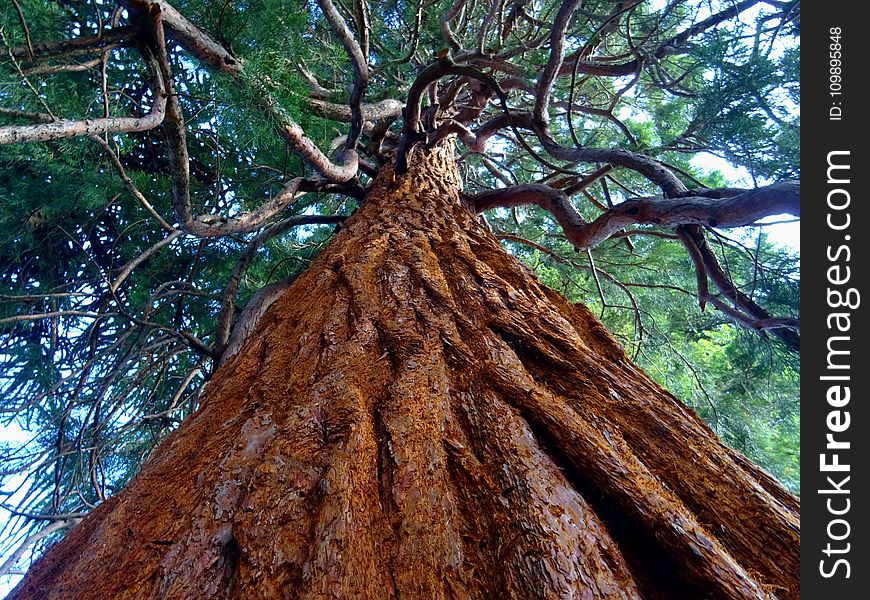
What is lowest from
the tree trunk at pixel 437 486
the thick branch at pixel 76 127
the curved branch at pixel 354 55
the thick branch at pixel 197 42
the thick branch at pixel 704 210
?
the tree trunk at pixel 437 486

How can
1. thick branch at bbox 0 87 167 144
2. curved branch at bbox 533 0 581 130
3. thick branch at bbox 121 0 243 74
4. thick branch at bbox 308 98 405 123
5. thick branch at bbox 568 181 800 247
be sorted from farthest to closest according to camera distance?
thick branch at bbox 308 98 405 123
curved branch at bbox 533 0 581 130
thick branch at bbox 121 0 243 74
thick branch at bbox 568 181 800 247
thick branch at bbox 0 87 167 144

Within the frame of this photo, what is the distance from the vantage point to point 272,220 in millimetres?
3529

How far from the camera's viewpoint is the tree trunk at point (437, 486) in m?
0.65

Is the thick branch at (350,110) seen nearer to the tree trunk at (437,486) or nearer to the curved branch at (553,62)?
the curved branch at (553,62)

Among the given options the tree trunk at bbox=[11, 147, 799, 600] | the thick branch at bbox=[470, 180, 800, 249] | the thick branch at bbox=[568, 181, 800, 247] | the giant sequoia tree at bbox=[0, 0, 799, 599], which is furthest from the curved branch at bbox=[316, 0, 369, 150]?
the tree trunk at bbox=[11, 147, 799, 600]

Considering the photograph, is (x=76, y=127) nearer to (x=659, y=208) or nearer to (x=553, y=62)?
(x=553, y=62)

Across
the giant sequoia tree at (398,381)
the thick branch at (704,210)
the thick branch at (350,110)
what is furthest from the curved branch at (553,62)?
the thick branch at (350,110)

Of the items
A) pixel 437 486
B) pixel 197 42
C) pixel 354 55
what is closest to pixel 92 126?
pixel 197 42

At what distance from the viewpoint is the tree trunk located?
0.65m

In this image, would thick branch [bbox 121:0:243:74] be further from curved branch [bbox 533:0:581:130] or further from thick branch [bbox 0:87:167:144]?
curved branch [bbox 533:0:581:130]

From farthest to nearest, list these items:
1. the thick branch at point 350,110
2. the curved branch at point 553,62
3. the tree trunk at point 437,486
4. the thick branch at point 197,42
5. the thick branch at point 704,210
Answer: the thick branch at point 350,110 < the curved branch at point 553,62 < the thick branch at point 197,42 < the thick branch at point 704,210 < the tree trunk at point 437,486

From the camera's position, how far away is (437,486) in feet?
2.48

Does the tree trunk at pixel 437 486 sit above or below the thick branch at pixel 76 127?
below

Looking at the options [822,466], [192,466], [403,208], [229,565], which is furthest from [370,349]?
[403,208]
